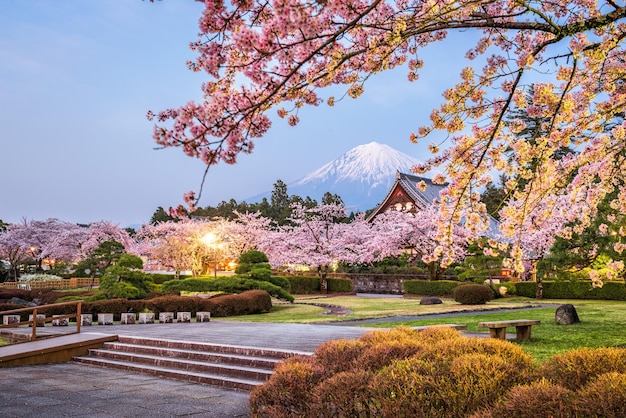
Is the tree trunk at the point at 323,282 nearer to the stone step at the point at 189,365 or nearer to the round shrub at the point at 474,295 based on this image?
the round shrub at the point at 474,295

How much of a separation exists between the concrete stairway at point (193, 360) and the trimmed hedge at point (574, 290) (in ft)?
79.4

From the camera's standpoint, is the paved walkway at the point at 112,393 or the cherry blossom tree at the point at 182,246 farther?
the cherry blossom tree at the point at 182,246

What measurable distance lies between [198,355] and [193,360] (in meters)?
0.14

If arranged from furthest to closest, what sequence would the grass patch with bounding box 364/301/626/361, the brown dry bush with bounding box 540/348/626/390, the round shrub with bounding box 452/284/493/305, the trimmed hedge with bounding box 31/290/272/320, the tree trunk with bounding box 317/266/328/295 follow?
the tree trunk with bounding box 317/266/328/295 → the round shrub with bounding box 452/284/493/305 → the trimmed hedge with bounding box 31/290/272/320 → the grass patch with bounding box 364/301/626/361 → the brown dry bush with bounding box 540/348/626/390

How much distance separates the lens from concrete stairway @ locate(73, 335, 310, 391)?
9.27 m

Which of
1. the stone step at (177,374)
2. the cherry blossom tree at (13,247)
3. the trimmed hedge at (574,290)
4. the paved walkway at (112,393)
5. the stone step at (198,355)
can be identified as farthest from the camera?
the cherry blossom tree at (13,247)

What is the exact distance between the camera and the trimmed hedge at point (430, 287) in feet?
113

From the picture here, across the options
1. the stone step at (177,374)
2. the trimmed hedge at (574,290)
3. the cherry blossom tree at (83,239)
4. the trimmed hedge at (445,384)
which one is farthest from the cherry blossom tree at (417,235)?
the trimmed hedge at (445,384)

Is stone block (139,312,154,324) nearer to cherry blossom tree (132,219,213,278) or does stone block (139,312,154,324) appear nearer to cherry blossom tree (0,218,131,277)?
cherry blossom tree (132,219,213,278)

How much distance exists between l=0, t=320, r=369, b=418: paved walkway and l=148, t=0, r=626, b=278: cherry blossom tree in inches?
135

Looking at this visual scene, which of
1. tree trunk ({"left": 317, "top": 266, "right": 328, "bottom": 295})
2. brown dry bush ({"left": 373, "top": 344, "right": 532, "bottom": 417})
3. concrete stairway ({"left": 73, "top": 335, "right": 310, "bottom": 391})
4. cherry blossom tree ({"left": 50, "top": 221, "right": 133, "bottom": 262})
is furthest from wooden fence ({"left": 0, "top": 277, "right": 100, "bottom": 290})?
brown dry bush ({"left": 373, "top": 344, "right": 532, "bottom": 417})

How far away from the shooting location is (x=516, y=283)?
111 feet

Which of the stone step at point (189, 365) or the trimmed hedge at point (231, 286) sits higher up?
the trimmed hedge at point (231, 286)

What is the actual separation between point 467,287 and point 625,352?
74.1 feet
